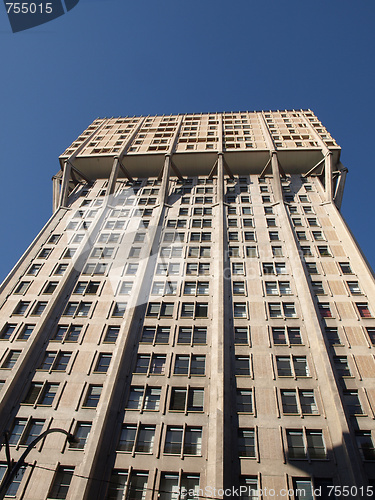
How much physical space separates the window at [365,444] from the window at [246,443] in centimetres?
568

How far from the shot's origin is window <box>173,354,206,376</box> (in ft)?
78.4

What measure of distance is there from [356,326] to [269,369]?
7.45 metres

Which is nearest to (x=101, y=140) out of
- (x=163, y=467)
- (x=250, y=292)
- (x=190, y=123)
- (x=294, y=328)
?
(x=190, y=123)

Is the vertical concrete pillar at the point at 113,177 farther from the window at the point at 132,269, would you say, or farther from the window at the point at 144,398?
the window at the point at 144,398

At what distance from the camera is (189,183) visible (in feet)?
152

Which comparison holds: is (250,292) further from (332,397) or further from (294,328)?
(332,397)

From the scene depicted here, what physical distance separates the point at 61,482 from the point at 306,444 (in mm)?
13179

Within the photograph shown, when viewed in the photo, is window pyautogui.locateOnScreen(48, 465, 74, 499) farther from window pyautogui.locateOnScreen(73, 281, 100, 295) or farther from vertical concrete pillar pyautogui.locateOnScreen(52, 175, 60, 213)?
vertical concrete pillar pyautogui.locateOnScreen(52, 175, 60, 213)

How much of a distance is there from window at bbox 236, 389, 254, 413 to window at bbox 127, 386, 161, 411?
4926 mm

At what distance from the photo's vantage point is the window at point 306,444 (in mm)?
19578

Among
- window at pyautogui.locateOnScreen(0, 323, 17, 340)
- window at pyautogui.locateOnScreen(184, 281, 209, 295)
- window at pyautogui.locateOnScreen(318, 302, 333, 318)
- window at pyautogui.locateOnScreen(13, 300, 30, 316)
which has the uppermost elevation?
window at pyautogui.locateOnScreen(184, 281, 209, 295)

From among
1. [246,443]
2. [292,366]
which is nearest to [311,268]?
[292,366]

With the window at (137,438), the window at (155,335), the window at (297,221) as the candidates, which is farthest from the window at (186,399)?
the window at (297,221)

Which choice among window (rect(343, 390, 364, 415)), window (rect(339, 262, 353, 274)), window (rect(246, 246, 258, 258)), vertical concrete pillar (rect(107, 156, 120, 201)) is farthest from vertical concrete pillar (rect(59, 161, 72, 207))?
window (rect(343, 390, 364, 415))
